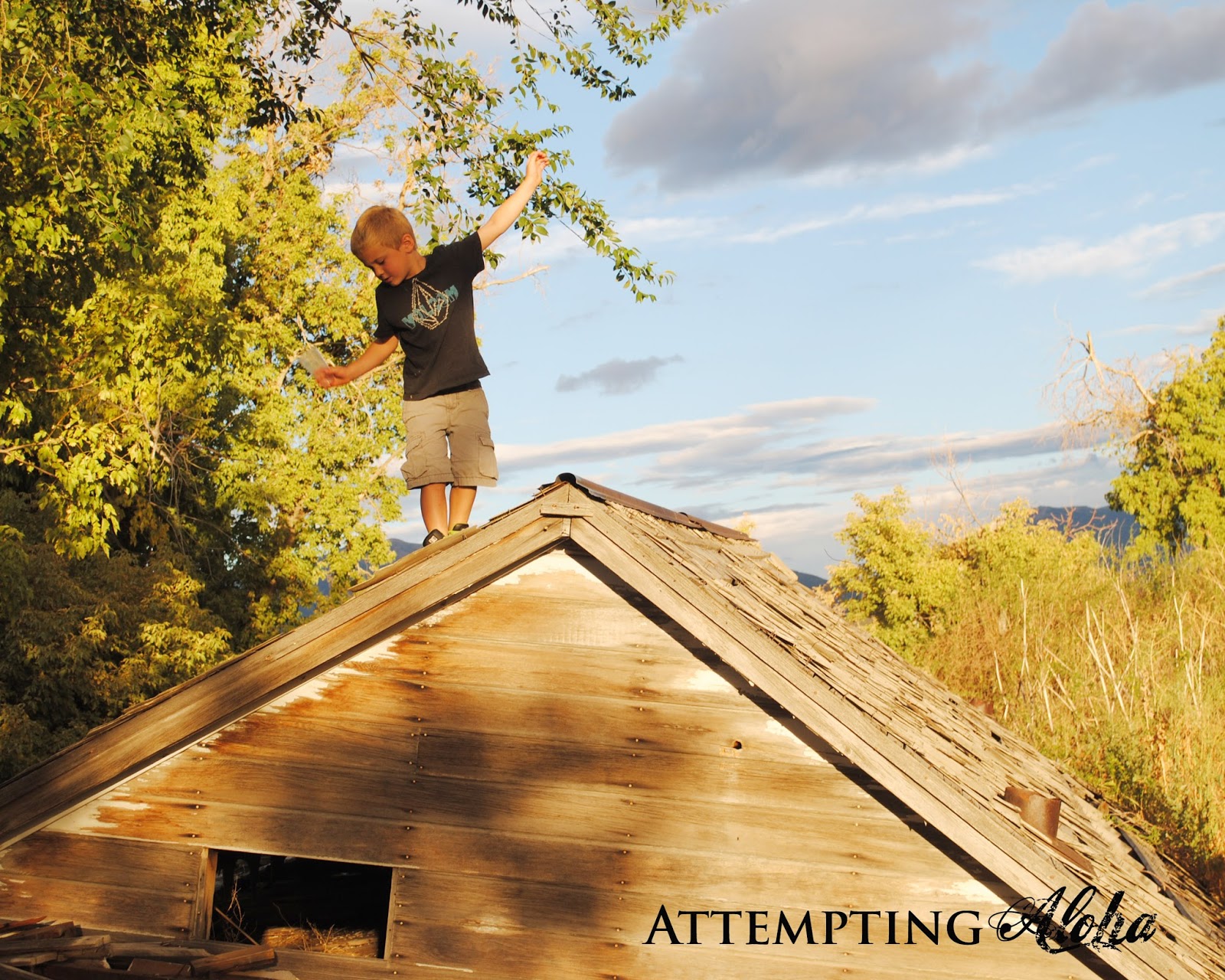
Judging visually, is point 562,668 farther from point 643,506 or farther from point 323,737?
point 643,506

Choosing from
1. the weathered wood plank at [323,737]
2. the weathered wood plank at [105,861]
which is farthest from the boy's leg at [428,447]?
the weathered wood plank at [105,861]

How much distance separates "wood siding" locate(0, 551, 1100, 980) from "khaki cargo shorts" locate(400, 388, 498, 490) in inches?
56.6

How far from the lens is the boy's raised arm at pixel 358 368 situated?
649 cm

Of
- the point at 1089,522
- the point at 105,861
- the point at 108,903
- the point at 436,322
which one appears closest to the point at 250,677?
the point at 105,861

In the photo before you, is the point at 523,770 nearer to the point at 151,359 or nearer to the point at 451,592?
the point at 451,592

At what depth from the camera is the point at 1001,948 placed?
4.75 metres

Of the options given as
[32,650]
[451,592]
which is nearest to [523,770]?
[451,592]

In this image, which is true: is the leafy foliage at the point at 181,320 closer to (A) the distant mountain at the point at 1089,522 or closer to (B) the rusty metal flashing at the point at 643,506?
(B) the rusty metal flashing at the point at 643,506

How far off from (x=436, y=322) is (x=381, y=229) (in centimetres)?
56

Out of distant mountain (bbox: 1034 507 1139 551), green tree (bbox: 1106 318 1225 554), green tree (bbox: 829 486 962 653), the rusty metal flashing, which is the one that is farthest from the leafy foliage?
green tree (bbox: 1106 318 1225 554)

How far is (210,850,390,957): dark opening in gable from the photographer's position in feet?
22.9

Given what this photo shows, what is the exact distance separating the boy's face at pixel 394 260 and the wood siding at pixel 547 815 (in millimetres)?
2123

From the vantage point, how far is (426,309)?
6.40 m

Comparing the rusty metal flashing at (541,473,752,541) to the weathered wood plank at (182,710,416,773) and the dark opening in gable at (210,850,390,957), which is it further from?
the dark opening in gable at (210,850,390,957)
